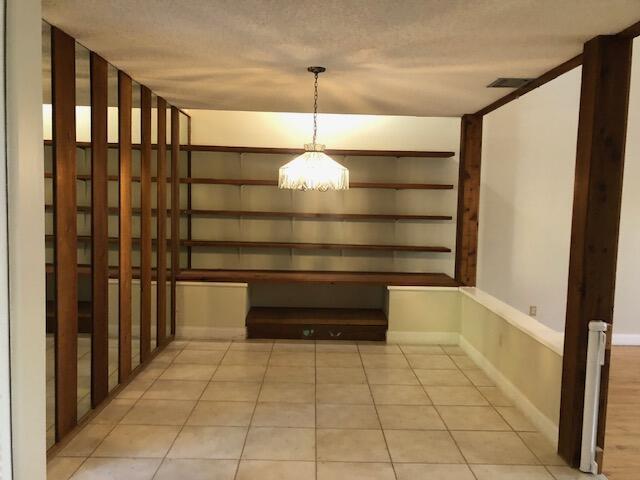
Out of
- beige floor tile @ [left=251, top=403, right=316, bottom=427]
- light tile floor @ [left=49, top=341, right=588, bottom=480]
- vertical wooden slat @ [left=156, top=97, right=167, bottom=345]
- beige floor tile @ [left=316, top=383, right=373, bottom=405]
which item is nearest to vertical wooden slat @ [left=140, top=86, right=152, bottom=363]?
vertical wooden slat @ [left=156, top=97, right=167, bottom=345]

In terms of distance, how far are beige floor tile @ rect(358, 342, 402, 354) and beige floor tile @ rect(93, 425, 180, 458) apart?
2.21 metres

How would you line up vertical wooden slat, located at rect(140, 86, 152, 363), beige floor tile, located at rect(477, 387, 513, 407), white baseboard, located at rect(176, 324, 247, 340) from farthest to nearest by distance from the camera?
1. white baseboard, located at rect(176, 324, 247, 340)
2. vertical wooden slat, located at rect(140, 86, 152, 363)
3. beige floor tile, located at rect(477, 387, 513, 407)

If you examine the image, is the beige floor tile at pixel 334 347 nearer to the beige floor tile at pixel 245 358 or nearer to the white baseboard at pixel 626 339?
the beige floor tile at pixel 245 358

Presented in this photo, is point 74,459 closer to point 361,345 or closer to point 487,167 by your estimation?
point 361,345

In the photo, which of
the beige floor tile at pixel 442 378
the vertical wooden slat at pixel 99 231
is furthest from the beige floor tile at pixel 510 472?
the vertical wooden slat at pixel 99 231

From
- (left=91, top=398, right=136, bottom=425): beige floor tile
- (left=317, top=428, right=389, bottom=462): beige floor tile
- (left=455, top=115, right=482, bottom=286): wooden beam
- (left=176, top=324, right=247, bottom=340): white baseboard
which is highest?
(left=455, top=115, right=482, bottom=286): wooden beam

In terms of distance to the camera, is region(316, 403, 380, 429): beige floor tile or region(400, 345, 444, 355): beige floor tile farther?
region(400, 345, 444, 355): beige floor tile

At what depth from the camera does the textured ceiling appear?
219cm

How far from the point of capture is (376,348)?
15.6 feet

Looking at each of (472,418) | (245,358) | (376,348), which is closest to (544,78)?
(472,418)

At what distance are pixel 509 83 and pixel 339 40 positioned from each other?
152cm

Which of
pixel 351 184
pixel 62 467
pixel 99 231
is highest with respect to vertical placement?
pixel 351 184

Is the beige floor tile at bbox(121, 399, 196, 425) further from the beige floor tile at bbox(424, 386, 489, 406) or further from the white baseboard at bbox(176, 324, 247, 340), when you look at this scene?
the beige floor tile at bbox(424, 386, 489, 406)

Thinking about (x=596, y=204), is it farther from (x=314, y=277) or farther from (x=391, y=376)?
(x=314, y=277)
